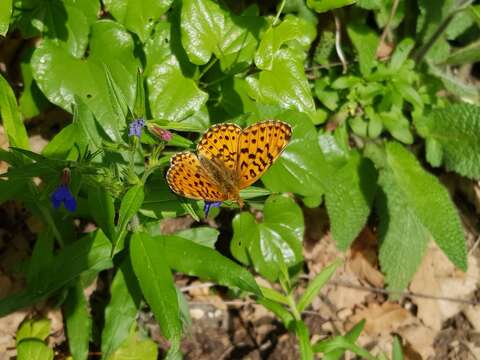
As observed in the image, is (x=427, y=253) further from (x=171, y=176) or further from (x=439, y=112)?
(x=171, y=176)

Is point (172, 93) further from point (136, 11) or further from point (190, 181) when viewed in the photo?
point (190, 181)

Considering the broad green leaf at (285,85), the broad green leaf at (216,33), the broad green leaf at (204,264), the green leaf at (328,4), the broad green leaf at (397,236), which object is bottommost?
the broad green leaf at (397,236)

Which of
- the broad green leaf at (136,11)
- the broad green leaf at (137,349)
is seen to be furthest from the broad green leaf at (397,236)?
the broad green leaf at (136,11)

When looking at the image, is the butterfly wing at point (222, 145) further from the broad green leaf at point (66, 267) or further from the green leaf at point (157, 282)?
the broad green leaf at point (66, 267)

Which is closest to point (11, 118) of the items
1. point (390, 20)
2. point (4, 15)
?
point (4, 15)

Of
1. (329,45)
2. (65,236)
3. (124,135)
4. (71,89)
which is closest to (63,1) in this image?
(71,89)
